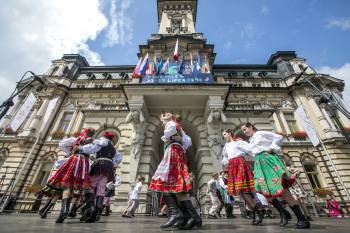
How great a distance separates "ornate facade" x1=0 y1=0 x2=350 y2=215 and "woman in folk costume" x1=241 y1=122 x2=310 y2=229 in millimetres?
5622

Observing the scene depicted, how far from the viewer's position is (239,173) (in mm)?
3691

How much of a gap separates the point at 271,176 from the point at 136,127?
24.4ft

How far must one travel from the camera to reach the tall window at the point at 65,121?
54.8 feet

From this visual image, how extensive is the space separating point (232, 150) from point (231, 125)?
7252mm

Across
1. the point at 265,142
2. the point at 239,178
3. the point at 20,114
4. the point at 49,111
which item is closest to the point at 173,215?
the point at 239,178

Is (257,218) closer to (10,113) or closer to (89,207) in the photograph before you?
(89,207)

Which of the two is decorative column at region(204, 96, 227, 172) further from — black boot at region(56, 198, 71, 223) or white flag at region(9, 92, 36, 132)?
white flag at region(9, 92, 36, 132)

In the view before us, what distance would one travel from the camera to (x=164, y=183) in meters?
2.55

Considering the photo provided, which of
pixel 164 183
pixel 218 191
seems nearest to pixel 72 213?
pixel 164 183

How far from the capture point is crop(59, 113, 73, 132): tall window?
16698 mm

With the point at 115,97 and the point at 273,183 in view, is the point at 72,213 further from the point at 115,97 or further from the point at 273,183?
the point at 115,97

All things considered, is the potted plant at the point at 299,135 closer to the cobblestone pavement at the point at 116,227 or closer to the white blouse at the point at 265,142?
the cobblestone pavement at the point at 116,227

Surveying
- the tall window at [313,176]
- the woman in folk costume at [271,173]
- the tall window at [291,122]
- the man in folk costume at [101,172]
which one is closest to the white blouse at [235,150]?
the woman in folk costume at [271,173]

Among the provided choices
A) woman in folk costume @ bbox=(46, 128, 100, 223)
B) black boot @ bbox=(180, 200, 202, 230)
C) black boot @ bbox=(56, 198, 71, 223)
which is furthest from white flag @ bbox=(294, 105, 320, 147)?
black boot @ bbox=(56, 198, 71, 223)
